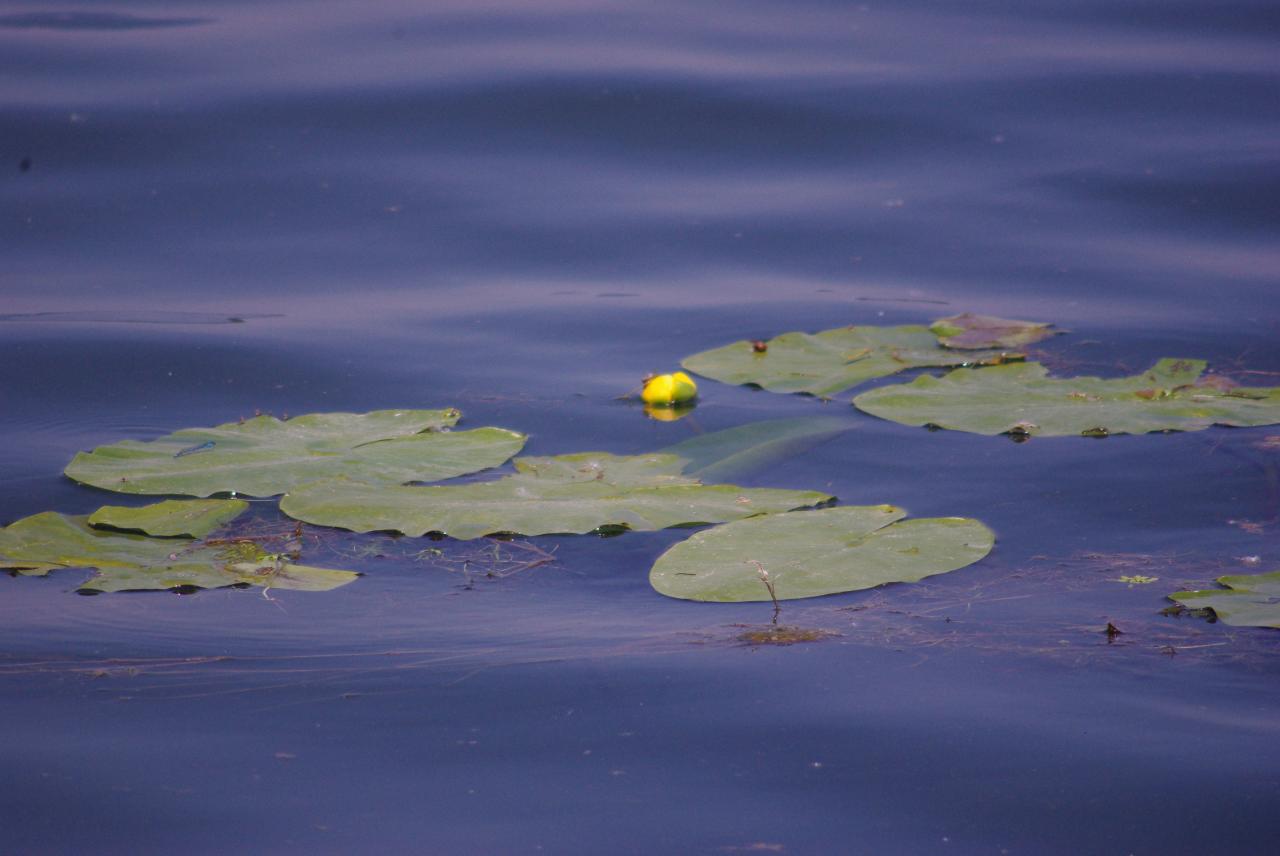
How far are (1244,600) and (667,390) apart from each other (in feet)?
4.19

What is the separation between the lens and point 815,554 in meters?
1.89

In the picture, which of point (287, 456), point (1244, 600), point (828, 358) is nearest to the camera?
point (1244, 600)

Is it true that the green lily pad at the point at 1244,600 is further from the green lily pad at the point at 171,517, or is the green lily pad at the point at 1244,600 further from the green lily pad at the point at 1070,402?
the green lily pad at the point at 171,517

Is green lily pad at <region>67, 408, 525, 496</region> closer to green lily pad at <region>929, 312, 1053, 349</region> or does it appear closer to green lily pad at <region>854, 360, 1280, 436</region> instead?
green lily pad at <region>854, 360, 1280, 436</region>

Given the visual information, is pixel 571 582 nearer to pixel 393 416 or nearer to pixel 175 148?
pixel 393 416

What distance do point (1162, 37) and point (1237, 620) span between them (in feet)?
13.2

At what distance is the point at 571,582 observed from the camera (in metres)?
1.96

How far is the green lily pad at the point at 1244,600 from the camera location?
1.65 m

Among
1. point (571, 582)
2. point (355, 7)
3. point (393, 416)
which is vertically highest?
point (355, 7)

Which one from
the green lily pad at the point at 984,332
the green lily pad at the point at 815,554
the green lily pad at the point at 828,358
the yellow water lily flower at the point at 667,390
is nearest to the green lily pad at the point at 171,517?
the green lily pad at the point at 815,554

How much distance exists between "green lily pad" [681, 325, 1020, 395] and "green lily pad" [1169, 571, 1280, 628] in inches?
39.8

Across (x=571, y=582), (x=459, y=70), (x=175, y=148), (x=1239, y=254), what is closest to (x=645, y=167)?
(x=459, y=70)

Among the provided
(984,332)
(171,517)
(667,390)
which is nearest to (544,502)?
(171,517)

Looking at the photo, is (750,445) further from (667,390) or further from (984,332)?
(984,332)
